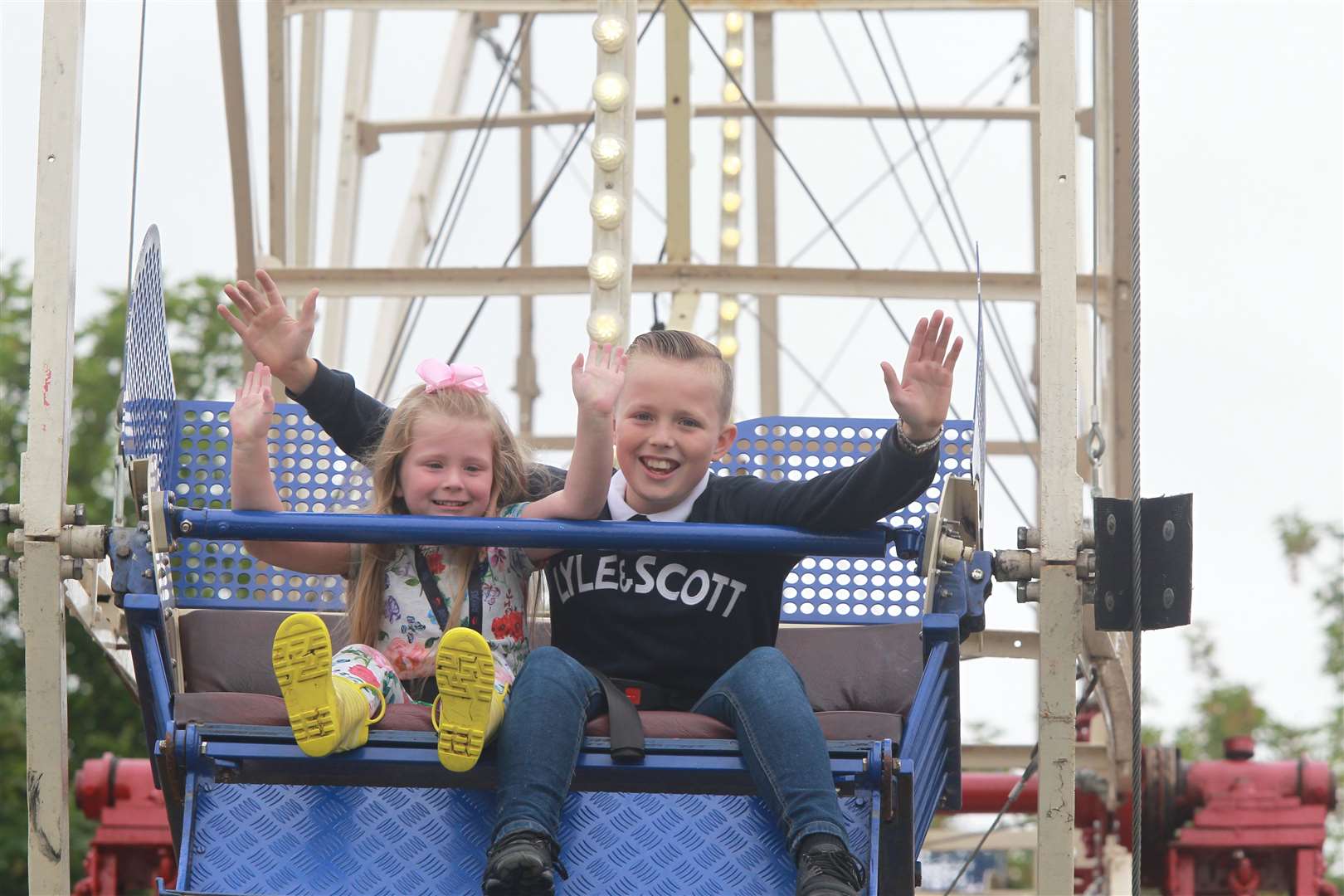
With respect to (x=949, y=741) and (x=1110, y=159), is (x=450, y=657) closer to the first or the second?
(x=949, y=741)

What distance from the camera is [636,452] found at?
13.9 feet

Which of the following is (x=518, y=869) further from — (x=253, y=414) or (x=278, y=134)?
(x=278, y=134)

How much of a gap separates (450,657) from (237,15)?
4.61 metres

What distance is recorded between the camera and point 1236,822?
704 cm

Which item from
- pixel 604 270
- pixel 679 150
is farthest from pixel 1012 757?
pixel 604 270

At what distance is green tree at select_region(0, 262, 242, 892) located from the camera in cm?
1616

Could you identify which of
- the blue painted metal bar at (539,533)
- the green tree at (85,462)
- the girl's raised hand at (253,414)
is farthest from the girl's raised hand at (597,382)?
the green tree at (85,462)

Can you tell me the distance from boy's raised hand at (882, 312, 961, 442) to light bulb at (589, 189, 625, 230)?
2.41 metres

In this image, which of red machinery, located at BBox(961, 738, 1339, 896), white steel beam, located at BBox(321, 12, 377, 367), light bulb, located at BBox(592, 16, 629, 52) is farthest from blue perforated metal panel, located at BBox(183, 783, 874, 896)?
white steel beam, located at BBox(321, 12, 377, 367)

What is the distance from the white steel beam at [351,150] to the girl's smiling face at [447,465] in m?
4.86

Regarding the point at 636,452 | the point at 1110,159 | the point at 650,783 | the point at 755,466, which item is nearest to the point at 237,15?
the point at 1110,159

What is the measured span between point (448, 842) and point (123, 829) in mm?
3503

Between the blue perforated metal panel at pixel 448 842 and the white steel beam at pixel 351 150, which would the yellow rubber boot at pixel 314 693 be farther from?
the white steel beam at pixel 351 150

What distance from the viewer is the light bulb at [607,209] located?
6.29m
